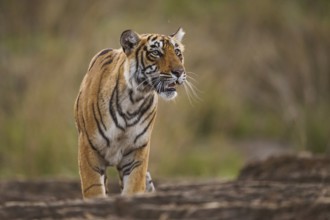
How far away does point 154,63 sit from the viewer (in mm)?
8391

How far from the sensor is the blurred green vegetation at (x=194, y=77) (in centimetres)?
1497

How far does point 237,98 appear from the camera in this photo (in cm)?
1944

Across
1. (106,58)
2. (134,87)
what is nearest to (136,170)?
(134,87)

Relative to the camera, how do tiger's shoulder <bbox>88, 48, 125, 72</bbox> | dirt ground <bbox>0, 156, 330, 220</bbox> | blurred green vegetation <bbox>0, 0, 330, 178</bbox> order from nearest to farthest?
1. dirt ground <bbox>0, 156, 330, 220</bbox>
2. tiger's shoulder <bbox>88, 48, 125, 72</bbox>
3. blurred green vegetation <bbox>0, 0, 330, 178</bbox>

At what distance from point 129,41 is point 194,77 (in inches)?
329

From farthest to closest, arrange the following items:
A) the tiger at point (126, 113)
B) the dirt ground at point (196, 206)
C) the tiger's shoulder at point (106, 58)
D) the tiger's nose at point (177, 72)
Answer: the tiger's shoulder at point (106, 58)
the tiger at point (126, 113)
the tiger's nose at point (177, 72)
the dirt ground at point (196, 206)

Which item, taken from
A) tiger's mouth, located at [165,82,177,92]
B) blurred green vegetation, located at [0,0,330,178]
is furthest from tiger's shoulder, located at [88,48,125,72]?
blurred green vegetation, located at [0,0,330,178]

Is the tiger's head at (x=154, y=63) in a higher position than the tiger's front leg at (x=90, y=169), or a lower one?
higher

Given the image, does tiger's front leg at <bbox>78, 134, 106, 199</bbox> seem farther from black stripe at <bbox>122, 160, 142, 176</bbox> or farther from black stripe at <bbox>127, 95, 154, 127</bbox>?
black stripe at <bbox>127, 95, 154, 127</bbox>

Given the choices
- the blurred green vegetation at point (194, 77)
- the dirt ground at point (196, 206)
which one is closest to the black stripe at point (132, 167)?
the dirt ground at point (196, 206)

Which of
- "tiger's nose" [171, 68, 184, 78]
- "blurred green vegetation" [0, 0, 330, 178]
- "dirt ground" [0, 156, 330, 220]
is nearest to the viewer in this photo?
"dirt ground" [0, 156, 330, 220]

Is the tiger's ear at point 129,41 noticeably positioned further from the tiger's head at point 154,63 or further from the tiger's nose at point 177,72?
the tiger's nose at point 177,72

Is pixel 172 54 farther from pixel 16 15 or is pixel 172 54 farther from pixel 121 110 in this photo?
pixel 16 15

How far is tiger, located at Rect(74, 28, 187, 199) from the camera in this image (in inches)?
331
